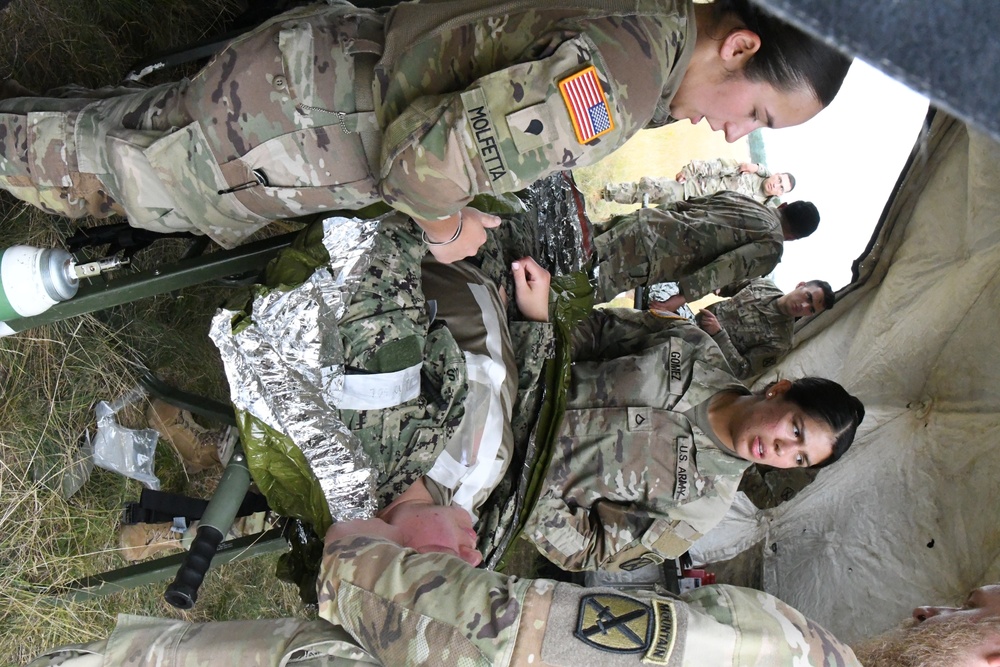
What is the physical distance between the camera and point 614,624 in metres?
1.27

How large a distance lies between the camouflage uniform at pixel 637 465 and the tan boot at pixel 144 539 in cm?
139

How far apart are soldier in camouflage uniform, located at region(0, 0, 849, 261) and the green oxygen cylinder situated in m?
0.22

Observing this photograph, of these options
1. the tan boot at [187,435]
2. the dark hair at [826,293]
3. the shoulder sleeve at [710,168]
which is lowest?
the tan boot at [187,435]

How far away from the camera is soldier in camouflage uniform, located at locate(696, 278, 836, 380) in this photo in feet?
10.8

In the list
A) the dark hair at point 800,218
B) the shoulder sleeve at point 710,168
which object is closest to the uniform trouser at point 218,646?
the dark hair at point 800,218

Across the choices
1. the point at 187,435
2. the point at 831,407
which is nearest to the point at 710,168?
the point at 831,407

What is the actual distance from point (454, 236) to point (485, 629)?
0.89 m

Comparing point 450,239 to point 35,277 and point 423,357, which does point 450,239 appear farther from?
point 35,277

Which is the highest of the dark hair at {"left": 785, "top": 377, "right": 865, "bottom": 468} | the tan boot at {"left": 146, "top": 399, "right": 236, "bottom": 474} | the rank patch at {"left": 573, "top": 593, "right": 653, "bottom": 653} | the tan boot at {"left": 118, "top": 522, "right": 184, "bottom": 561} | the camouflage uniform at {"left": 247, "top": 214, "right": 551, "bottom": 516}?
the camouflage uniform at {"left": 247, "top": 214, "right": 551, "bottom": 516}

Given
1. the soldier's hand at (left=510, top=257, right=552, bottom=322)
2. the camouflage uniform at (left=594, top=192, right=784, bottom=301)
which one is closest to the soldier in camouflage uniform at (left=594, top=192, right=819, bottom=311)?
the camouflage uniform at (left=594, top=192, right=784, bottom=301)

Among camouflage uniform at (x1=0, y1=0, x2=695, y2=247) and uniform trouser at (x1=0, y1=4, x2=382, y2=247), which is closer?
camouflage uniform at (x1=0, y1=0, x2=695, y2=247)

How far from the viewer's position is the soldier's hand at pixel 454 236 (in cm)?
167

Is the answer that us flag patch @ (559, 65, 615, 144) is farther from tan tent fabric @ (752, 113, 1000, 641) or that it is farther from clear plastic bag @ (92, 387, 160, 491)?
clear plastic bag @ (92, 387, 160, 491)

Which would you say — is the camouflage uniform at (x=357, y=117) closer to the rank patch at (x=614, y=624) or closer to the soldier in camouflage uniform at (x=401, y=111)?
the soldier in camouflage uniform at (x=401, y=111)
